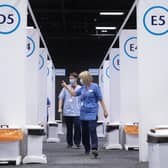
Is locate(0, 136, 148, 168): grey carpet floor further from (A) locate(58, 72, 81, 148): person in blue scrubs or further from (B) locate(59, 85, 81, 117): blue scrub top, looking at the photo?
(B) locate(59, 85, 81, 117): blue scrub top

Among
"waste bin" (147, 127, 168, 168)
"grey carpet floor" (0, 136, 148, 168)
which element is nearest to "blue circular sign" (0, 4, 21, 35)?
"grey carpet floor" (0, 136, 148, 168)

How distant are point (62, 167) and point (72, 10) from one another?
11.9 meters

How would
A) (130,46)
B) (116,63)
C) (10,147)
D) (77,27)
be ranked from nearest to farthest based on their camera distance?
(10,147), (130,46), (116,63), (77,27)

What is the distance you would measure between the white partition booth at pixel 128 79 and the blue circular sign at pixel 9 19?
9.10 ft

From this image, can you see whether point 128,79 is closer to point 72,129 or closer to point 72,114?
point 72,114

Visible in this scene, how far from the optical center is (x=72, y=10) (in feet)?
59.9

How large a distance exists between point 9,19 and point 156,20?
6.77 ft

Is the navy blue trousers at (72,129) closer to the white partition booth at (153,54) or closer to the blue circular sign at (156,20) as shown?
the white partition booth at (153,54)

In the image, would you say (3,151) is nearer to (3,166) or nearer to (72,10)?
(3,166)

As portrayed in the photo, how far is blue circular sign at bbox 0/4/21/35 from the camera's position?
7538 millimetres

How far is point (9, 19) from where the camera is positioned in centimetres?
755

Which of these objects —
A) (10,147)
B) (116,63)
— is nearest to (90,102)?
(10,147)

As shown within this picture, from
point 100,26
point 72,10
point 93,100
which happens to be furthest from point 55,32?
point 93,100

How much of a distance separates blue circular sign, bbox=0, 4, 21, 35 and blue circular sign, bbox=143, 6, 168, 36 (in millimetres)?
1808
